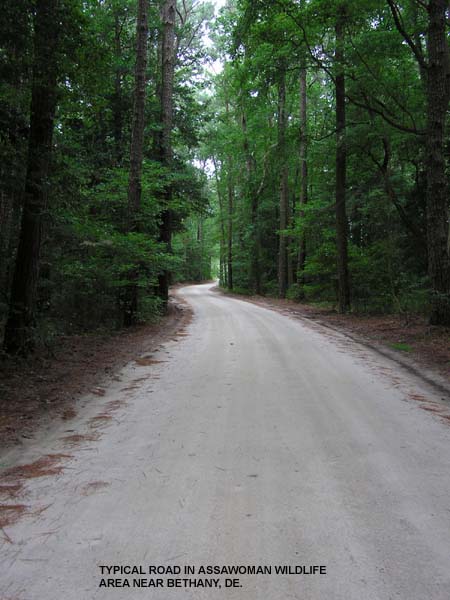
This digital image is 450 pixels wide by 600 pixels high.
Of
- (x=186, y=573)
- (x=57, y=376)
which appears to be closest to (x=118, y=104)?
(x=57, y=376)

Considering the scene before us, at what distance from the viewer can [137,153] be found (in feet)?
39.8

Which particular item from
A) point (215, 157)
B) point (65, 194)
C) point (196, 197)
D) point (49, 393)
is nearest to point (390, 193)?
point (196, 197)

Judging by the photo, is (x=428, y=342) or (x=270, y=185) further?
(x=270, y=185)

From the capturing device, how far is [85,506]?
2.85 m

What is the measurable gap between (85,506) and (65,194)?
6.14 meters

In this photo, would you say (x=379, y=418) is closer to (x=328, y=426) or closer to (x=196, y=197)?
(x=328, y=426)

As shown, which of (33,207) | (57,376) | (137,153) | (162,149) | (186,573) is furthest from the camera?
(162,149)

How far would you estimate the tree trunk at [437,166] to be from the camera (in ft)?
32.2

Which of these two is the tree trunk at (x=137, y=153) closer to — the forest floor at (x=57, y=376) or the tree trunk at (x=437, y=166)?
the forest floor at (x=57, y=376)

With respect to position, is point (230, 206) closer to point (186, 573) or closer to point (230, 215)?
point (230, 215)

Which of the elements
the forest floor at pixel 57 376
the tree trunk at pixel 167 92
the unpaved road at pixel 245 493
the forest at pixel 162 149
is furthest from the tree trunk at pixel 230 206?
the unpaved road at pixel 245 493

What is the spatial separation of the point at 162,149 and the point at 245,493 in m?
15.2

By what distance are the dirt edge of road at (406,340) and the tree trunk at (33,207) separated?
6.73 m

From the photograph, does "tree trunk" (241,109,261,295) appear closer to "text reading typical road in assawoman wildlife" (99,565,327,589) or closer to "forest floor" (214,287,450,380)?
"forest floor" (214,287,450,380)
